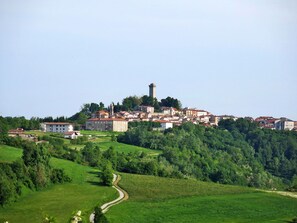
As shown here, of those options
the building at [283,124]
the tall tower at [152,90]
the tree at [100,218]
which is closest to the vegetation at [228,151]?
the building at [283,124]

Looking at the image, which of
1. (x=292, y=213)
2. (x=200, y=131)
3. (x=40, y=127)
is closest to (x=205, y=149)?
(x=200, y=131)

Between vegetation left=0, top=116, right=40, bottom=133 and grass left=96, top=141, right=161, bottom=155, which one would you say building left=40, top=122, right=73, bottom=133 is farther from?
grass left=96, top=141, right=161, bottom=155

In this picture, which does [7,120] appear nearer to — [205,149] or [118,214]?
[205,149]

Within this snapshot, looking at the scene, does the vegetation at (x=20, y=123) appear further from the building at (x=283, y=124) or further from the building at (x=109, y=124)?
the building at (x=283, y=124)

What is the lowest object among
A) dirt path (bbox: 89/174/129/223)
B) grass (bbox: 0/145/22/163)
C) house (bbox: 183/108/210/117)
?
dirt path (bbox: 89/174/129/223)

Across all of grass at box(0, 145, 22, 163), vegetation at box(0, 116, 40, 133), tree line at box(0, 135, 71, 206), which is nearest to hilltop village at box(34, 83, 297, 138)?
vegetation at box(0, 116, 40, 133)

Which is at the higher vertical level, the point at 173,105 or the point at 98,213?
the point at 173,105

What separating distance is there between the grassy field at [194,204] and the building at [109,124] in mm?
64520

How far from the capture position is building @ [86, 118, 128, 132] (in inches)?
5172

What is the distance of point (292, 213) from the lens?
50094mm

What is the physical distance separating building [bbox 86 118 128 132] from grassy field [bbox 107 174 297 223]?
212ft

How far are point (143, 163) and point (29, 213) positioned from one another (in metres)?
33.2

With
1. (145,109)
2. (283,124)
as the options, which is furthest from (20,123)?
(283,124)

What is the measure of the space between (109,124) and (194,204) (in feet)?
265
